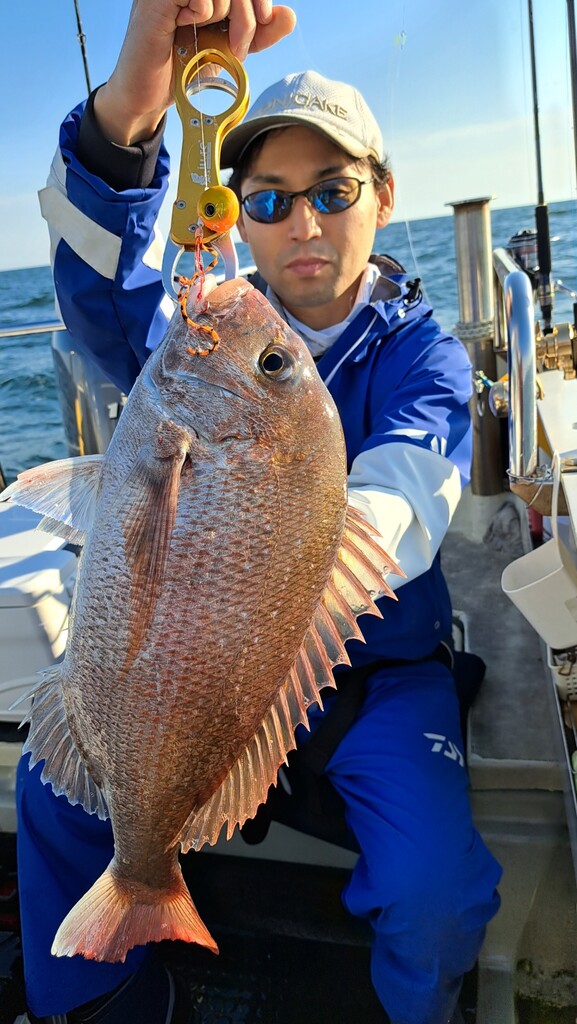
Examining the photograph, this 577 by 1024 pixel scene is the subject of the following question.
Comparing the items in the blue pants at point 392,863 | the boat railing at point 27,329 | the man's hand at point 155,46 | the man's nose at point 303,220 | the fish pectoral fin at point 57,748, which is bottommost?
the blue pants at point 392,863

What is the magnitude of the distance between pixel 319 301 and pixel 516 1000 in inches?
83.9

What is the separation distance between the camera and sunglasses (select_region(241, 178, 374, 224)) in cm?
225

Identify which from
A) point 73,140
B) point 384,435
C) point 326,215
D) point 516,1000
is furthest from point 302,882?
point 73,140

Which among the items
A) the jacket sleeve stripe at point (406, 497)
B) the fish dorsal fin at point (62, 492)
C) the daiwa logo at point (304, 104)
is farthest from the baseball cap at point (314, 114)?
the fish dorsal fin at point (62, 492)

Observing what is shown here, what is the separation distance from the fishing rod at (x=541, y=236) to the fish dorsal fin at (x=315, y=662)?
2.35 metres

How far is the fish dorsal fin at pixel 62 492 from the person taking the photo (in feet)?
4.16

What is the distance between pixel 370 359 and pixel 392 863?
1.43 meters

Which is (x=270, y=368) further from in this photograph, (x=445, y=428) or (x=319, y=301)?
(x=319, y=301)

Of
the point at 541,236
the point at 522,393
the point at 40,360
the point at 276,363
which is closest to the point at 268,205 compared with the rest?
the point at 522,393

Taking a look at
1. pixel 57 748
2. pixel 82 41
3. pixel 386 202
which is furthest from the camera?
pixel 82 41

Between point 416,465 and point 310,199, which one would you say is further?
point 310,199

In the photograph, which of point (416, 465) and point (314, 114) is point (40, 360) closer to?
point (314, 114)

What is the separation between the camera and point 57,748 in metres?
1.41

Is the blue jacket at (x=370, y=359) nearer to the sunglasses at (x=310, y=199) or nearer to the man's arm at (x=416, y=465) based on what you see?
the man's arm at (x=416, y=465)
